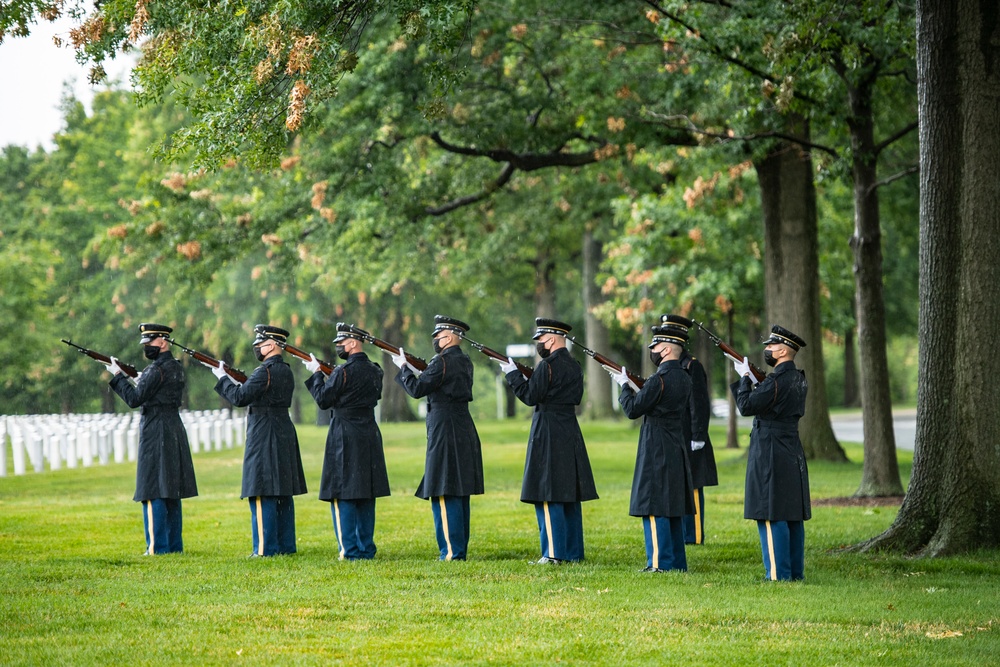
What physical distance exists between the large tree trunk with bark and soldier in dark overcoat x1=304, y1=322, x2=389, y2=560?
14.8 ft

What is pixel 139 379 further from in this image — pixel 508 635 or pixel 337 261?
pixel 337 261

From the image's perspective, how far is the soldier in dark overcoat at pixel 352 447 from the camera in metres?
11.7

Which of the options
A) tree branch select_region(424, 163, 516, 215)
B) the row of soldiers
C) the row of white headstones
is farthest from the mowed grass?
the row of white headstones

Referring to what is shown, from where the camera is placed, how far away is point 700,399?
13047 millimetres

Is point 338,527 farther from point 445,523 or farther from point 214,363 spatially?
point 214,363

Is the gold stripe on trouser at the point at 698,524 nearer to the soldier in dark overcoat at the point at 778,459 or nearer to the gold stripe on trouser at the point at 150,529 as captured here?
the soldier in dark overcoat at the point at 778,459

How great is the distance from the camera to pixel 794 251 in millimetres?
21984

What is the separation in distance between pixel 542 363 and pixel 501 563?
1727mm

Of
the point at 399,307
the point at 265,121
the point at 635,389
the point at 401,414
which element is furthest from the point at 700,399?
the point at 401,414

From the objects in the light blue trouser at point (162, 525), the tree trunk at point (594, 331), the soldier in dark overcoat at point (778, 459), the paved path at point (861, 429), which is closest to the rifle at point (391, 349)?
the light blue trouser at point (162, 525)

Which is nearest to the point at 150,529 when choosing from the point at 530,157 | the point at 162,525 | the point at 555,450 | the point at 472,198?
the point at 162,525

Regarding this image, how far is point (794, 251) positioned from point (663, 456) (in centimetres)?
1196

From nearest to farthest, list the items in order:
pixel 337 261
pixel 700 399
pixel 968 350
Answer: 1. pixel 968 350
2. pixel 700 399
3. pixel 337 261

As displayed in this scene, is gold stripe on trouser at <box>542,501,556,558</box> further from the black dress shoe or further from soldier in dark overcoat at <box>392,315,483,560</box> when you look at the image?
soldier in dark overcoat at <box>392,315,483,560</box>
